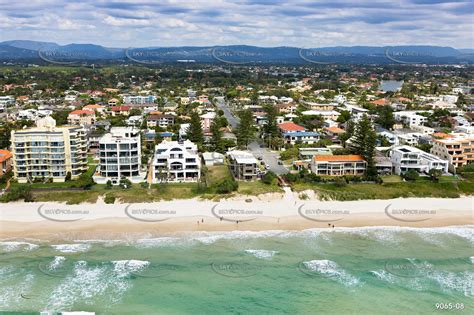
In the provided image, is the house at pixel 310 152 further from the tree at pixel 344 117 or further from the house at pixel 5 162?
the house at pixel 5 162

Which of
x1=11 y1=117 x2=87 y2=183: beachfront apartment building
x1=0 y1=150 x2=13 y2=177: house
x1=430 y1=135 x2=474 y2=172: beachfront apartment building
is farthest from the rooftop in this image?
x1=0 y1=150 x2=13 y2=177: house

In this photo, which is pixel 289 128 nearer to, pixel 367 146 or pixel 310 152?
pixel 310 152

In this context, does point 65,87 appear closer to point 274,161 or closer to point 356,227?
point 274,161

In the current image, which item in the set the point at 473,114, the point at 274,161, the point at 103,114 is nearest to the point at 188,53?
the point at 103,114

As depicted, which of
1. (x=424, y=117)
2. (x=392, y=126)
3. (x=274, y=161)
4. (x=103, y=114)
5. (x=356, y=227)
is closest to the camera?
(x=356, y=227)

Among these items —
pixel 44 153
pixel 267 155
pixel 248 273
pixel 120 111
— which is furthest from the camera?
pixel 120 111

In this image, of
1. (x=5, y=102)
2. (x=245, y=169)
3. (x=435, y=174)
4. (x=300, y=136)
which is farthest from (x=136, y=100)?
(x=435, y=174)
